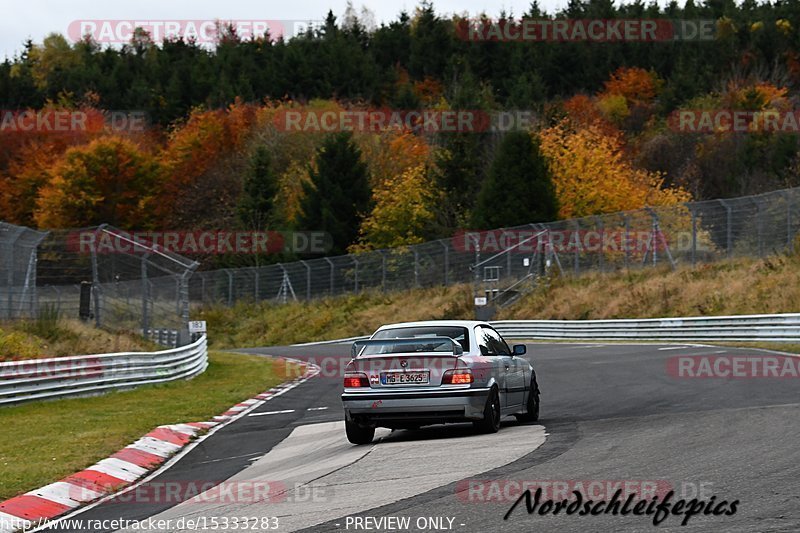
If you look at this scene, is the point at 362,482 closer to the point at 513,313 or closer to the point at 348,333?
the point at 513,313

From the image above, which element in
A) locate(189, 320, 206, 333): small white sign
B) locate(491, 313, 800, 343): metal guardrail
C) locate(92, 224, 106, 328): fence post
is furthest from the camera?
locate(189, 320, 206, 333): small white sign

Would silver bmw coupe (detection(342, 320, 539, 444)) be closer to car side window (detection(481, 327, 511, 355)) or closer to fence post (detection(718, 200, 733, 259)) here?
car side window (detection(481, 327, 511, 355))

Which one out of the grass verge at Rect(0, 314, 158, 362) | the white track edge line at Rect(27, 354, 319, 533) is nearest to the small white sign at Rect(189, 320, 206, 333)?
the grass verge at Rect(0, 314, 158, 362)

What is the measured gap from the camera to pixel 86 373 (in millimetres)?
21031

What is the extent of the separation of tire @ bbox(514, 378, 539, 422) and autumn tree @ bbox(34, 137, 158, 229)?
2917 inches

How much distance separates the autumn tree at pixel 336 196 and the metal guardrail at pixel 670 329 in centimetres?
2856

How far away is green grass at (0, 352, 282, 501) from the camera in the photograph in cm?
1151

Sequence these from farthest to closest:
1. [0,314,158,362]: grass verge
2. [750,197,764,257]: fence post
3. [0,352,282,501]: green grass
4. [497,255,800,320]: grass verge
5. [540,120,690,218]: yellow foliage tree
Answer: [540,120,690,218]: yellow foliage tree
[750,197,764,257]: fence post
[497,255,800,320]: grass verge
[0,314,158,362]: grass verge
[0,352,282,501]: green grass

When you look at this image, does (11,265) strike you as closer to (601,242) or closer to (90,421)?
(90,421)

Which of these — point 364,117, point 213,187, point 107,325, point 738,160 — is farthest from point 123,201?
point 107,325

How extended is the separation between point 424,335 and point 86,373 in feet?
32.3

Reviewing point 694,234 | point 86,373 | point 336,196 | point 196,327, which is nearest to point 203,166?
point 336,196

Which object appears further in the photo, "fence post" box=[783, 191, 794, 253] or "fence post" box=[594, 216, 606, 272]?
"fence post" box=[594, 216, 606, 272]

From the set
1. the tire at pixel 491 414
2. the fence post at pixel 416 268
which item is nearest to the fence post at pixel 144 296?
the tire at pixel 491 414
